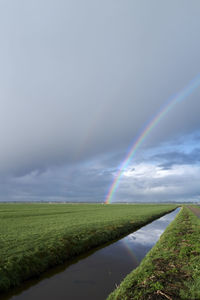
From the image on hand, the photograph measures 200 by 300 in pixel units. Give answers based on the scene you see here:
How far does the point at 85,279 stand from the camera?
1064cm

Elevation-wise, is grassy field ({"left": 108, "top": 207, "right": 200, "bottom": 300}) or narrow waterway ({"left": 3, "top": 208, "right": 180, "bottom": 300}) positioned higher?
grassy field ({"left": 108, "top": 207, "right": 200, "bottom": 300})

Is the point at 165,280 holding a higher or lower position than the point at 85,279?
higher

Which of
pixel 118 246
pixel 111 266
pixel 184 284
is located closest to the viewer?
pixel 184 284

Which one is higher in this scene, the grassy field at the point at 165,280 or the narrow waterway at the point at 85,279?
the grassy field at the point at 165,280

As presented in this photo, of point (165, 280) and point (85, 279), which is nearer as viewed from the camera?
point (165, 280)

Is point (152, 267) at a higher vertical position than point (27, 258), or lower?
lower

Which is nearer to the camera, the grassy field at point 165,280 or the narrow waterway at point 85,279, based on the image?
the grassy field at point 165,280

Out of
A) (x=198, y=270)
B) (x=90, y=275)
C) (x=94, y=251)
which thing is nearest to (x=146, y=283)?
(x=198, y=270)

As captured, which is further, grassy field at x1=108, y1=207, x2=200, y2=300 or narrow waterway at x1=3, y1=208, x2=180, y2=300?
narrow waterway at x1=3, y1=208, x2=180, y2=300

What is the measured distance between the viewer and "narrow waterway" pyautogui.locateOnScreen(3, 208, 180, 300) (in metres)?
8.90

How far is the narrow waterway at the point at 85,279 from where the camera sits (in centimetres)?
890

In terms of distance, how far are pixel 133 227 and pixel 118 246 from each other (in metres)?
12.1

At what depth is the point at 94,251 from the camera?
16.5m

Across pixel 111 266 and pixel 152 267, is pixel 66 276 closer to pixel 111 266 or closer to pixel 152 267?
pixel 111 266
